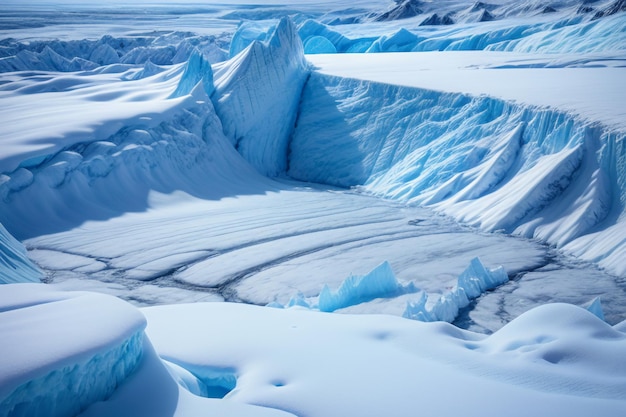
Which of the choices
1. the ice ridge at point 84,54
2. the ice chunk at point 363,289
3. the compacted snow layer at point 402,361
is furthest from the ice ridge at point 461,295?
the ice ridge at point 84,54

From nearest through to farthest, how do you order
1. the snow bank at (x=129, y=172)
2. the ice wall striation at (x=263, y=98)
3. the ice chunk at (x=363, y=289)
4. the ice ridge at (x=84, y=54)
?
the ice chunk at (x=363, y=289) < the snow bank at (x=129, y=172) < the ice wall striation at (x=263, y=98) < the ice ridge at (x=84, y=54)

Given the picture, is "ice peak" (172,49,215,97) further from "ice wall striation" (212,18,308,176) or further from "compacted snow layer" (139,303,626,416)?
"compacted snow layer" (139,303,626,416)

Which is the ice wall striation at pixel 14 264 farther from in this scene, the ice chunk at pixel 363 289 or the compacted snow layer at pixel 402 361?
the ice chunk at pixel 363 289

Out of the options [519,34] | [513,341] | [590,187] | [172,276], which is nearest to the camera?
[513,341]

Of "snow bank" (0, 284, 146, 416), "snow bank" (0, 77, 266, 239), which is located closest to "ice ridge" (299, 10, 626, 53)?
"snow bank" (0, 77, 266, 239)

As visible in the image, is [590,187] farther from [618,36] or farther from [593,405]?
[618,36]

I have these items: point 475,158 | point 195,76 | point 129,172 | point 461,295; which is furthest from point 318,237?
point 195,76

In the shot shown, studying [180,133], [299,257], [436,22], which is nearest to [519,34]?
[436,22]

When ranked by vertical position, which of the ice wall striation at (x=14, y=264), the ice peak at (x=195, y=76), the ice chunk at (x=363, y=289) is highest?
the ice peak at (x=195, y=76)
